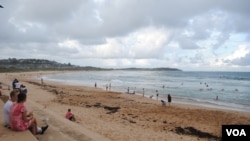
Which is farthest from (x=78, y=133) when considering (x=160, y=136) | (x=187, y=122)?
(x=187, y=122)

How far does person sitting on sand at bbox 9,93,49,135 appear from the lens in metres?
8.36

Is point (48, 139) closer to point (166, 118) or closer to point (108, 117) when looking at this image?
point (108, 117)

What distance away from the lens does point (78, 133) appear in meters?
10.4

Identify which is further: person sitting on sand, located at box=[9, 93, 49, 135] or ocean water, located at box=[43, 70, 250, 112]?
ocean water, located at box=[43, 70, 250, 112]

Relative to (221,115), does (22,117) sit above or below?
above

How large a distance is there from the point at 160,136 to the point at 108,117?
16.5ft

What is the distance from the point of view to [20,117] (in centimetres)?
864

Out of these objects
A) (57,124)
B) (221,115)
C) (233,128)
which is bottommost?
(221,115)

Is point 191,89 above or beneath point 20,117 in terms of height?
beneath

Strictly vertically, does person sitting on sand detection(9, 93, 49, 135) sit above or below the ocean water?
above

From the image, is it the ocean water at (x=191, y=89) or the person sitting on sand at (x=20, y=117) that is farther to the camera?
the ocean water at (x=191, y=89)

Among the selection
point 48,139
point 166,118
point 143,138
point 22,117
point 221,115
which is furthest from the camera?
point 221,115

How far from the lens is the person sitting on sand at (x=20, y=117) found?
27.4 feet

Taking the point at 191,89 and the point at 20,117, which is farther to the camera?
the point at 191,89
